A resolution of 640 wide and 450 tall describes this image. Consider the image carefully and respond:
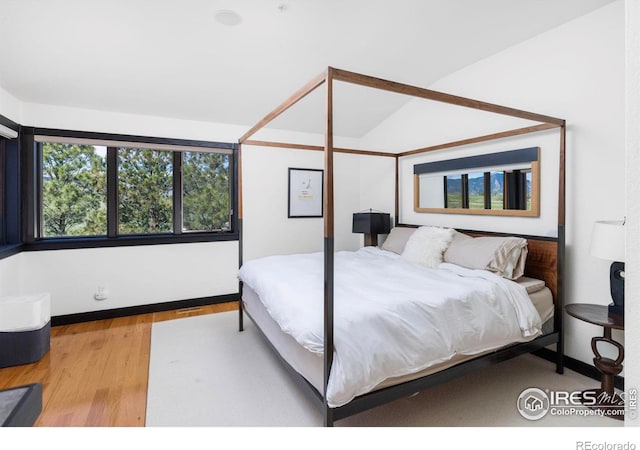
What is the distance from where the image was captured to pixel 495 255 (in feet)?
8.55

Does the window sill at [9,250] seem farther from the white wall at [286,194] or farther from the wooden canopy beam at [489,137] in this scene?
the wooden canopy beam at [489,137]

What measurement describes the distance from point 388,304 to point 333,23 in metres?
2.13

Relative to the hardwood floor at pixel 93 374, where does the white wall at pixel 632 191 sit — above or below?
above

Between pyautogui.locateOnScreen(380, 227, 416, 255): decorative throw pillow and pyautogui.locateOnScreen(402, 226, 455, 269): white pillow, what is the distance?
222 millimetres

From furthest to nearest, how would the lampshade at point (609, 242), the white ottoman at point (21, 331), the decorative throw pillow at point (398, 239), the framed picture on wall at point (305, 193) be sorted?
the framed picture on wall at point (305, 193) < the decorative throw pillow at point (398, 239) < the white ottoman at point (21, 331) < the lampshade at point (609, 242)

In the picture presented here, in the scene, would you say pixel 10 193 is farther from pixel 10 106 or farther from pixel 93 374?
pixel 93 374

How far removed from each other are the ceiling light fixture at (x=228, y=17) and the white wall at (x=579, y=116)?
7.54 ft

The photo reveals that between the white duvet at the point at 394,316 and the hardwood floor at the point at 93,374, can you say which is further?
the hardwood floor at the point at 93,374

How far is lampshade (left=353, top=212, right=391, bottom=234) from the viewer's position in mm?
4070

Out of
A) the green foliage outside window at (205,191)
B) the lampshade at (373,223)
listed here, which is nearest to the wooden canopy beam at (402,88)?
the lampshade at (373,223)

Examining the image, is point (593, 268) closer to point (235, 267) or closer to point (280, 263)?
point (280, 263)

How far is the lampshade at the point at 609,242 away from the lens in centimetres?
189

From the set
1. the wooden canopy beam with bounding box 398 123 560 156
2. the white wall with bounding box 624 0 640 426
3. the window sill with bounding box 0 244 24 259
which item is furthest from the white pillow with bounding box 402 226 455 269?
the window sill with bounding box 0 244 24 259

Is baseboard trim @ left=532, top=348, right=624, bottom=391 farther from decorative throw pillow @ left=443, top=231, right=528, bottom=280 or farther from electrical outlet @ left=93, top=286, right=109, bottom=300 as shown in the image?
electrical outlet @ left=93, top=286, right=109, bottom=300
